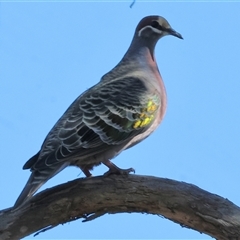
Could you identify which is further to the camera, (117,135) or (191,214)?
(117,135)

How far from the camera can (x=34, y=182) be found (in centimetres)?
538

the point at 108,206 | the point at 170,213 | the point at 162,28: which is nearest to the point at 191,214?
the point at 170,213

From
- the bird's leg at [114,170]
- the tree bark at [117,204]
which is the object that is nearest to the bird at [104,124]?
the bird's leg at [114,170]

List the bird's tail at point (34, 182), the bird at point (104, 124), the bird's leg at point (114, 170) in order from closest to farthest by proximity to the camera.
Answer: the bird's tail at point (34, 182) < the bird at point (104, 124) < the bird's leg at point (114, 170)

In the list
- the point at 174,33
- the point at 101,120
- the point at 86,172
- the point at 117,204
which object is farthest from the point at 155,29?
the point at 117,204

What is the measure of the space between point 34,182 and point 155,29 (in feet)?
8.13

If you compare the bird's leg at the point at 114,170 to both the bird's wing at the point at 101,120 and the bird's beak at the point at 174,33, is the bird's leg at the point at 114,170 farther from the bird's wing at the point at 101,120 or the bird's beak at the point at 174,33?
the bird's beak at the point at 174,33

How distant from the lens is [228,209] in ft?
17.2

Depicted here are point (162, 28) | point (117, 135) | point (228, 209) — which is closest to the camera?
point (228, 209)

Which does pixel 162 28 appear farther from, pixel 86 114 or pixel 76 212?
pixel 76 212

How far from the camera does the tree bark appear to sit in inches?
209

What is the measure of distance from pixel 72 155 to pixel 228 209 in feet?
4.09

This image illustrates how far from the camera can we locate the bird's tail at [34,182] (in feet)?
17.3

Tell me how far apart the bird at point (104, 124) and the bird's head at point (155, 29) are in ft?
1.32
